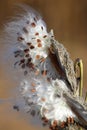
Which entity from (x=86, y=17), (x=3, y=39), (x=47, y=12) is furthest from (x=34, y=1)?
(x=3, y=39)

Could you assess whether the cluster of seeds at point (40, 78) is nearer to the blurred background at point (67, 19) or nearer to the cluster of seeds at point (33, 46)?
the cluster of seeds at point (33, 46)

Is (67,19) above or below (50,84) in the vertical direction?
above

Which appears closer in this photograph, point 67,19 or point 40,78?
point 40,78

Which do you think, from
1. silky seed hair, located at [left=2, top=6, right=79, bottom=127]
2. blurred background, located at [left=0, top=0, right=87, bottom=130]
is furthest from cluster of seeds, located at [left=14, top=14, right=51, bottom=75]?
blurred background, located at [left=0, top=0, right=87, bottom=130]

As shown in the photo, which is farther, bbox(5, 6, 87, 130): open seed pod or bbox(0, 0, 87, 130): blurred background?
bbox(0, 0, 87, 130): blurred background

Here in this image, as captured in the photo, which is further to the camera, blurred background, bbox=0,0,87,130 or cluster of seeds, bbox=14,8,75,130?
blurred background, bbox=0,0,87,130

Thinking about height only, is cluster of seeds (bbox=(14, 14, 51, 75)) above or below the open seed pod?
above

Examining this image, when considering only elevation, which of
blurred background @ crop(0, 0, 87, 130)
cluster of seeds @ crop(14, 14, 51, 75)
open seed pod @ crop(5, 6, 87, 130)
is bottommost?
open seed pod @ crop(5, 6, 87, 130)

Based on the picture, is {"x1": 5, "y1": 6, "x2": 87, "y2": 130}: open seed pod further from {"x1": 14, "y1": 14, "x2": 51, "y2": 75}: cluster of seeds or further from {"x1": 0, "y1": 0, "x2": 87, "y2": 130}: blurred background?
{"x1": 0, "y1": 0, "x2": 87, "y2": 130}: blurred background

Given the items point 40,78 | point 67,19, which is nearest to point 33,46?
point 40,78

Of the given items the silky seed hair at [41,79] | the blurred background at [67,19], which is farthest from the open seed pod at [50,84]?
the blurred background at [67,19]

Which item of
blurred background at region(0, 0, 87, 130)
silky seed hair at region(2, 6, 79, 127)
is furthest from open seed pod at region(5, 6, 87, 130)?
blurred background at region(0, 0, 87, 130)

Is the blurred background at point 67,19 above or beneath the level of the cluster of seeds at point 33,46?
above

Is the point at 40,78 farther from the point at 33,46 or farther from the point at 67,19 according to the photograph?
the point at 67,19
